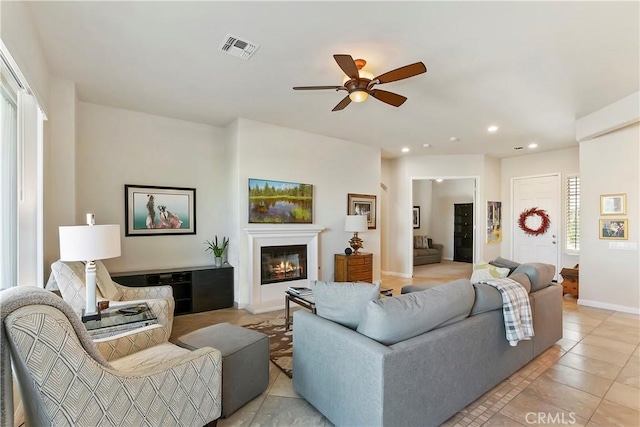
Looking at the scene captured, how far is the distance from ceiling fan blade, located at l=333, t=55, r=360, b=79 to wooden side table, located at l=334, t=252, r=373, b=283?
326 centimetres

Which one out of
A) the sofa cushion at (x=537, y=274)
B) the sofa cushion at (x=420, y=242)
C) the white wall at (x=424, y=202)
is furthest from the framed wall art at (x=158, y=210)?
the white wall at (x=424, y=202)

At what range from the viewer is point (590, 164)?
4.61 m

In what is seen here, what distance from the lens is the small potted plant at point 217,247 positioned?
4.55 meters

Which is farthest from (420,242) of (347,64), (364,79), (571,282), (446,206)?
(347,64)

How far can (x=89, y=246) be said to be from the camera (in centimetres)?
215

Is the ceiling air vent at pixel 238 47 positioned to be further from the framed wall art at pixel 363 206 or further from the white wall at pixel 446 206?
the white wall at pixel 446 206

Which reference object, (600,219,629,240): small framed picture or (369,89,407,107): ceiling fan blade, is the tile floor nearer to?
(600,219,629,240): small framed picture

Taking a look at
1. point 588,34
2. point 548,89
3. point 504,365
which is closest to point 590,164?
point 548,89

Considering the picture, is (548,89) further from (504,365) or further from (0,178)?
(0,178)

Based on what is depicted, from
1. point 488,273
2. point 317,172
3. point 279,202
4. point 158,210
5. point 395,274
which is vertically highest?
point 317,172

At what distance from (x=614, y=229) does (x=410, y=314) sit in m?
4.52

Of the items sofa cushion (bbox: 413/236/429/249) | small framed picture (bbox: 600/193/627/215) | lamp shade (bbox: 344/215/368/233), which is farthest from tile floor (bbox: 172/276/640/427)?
sofa cushion (bbox: 413/236/429/249)

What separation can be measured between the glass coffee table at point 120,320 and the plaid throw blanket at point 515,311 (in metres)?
2.70

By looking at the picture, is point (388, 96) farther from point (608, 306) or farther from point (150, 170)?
point (608, 306)
